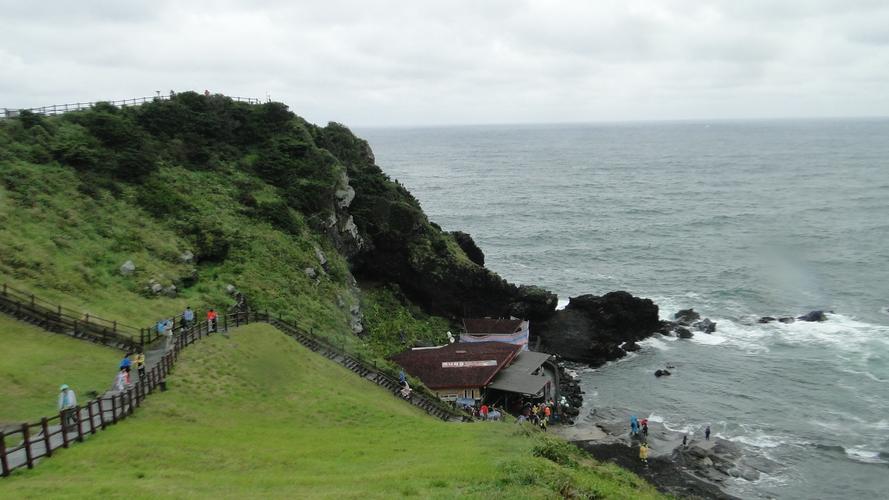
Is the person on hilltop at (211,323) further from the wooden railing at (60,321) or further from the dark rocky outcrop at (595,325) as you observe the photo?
the dark rocky outcrop at (595,325)

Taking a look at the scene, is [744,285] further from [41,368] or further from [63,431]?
[63,431]

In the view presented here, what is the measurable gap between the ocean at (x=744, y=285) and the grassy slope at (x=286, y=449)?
879 inches

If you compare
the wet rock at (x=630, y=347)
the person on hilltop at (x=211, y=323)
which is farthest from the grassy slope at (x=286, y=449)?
the wet rock at (x=630, y=347)

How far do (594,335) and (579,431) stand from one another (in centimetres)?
2004

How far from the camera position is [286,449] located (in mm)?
25734

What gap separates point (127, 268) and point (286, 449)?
2272cm

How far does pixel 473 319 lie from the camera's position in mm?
63312

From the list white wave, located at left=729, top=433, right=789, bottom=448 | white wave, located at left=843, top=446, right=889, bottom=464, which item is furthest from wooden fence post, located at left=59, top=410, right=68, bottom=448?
white wave, located at left=843, top=446, right=889, bottom=464

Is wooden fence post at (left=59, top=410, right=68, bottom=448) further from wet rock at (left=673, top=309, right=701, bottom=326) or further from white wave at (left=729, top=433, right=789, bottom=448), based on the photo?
wet rock at (left=673, top=309, right=701, bottom=326)

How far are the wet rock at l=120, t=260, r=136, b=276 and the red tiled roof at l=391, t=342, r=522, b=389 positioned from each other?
19963mm

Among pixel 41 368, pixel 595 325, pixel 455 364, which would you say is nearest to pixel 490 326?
pixel 455 364

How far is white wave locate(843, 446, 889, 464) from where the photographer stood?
4425 centimetres

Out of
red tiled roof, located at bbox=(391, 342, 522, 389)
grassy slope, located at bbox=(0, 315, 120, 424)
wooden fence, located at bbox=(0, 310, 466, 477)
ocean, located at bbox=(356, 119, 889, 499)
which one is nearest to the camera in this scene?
wooden fence, located at bbox=(0, 310, 466, 477)

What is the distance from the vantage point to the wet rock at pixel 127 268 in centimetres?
4219
